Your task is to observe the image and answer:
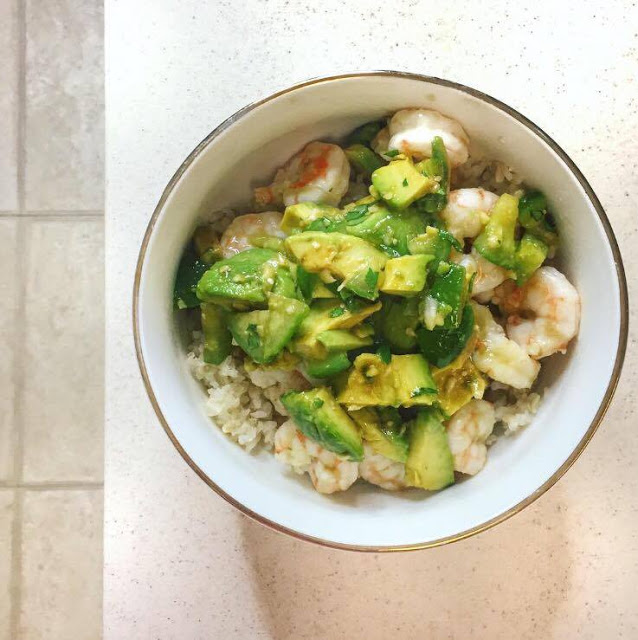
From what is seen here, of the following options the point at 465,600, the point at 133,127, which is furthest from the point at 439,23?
the point at 465,600

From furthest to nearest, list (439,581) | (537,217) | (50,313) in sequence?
1. (50,313)
2. (439,581)
3. (537,217)

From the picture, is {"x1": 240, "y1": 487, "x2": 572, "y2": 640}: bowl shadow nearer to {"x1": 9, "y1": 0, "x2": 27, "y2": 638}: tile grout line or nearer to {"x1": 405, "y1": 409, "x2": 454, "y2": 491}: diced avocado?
{"x1": 405, "y1": 409, "x2": 454, "y2": 491}: diced avocado

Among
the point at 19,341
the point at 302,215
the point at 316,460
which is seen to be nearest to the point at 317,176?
the point at 302,215

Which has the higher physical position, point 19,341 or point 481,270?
point 481,270

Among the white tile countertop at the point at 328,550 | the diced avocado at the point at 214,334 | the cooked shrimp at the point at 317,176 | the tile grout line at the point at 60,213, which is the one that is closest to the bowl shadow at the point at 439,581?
the white tile countertop at the point at 328,550

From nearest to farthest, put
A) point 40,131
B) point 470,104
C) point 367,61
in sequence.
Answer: point 470,104, point 367,61, point 40,131

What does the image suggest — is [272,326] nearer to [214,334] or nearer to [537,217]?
[214,334]

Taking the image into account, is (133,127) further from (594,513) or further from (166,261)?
(594,513)
